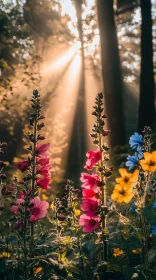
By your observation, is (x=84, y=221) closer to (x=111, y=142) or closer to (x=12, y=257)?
(x=12, y=257)

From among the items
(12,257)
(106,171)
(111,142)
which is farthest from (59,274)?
(111,142)

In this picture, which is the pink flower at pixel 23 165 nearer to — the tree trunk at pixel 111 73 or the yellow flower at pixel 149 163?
the yellow flower at pixel 149 163

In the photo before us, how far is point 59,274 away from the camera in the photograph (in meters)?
2.34

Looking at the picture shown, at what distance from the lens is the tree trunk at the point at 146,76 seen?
9.28 m

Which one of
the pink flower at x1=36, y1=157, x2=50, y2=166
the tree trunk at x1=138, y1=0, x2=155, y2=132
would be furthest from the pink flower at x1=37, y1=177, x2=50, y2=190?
the tree trunk at x1=138, y1=0, x2=155, y2=132

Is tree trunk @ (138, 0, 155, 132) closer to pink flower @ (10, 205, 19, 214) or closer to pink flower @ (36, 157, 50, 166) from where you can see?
pink flower @ (36, 157, 50, 166)

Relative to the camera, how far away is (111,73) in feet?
29.9

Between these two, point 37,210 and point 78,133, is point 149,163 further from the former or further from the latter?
point 78,133

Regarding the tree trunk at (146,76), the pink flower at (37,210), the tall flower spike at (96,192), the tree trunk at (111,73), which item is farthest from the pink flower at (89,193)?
the tree trunk at (146,76)

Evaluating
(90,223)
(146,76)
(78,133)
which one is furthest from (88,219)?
(78,133)

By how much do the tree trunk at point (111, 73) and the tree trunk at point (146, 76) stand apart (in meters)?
0.55

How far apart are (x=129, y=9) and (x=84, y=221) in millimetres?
9609

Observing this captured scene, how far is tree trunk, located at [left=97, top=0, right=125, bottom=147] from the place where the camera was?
9109 mm

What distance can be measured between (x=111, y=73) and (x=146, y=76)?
105 cm
